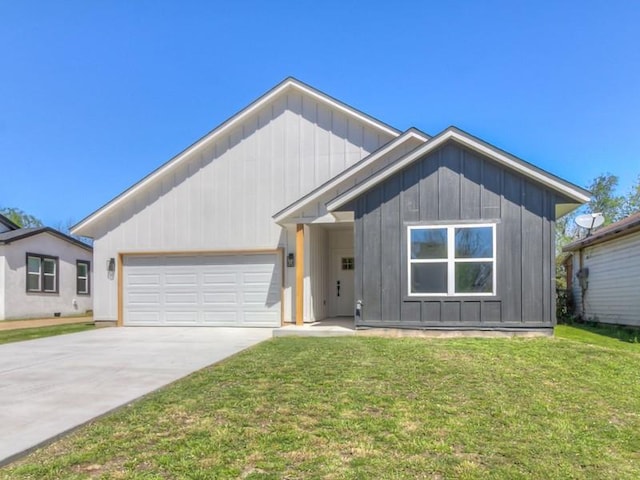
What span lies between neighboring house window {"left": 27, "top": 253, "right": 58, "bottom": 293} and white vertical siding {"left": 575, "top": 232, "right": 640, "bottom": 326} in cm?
2114

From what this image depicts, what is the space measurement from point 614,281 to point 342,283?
8028 millimetres

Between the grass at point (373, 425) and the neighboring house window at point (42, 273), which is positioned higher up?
the neighboring house window at point (42, 273)

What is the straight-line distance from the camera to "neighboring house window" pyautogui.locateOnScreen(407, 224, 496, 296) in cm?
912

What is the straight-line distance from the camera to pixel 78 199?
46.8m

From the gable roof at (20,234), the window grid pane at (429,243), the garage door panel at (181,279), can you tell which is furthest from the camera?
the gable roof at (20,234)

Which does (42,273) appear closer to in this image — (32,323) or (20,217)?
(32,323)

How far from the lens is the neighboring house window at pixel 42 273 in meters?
17.8

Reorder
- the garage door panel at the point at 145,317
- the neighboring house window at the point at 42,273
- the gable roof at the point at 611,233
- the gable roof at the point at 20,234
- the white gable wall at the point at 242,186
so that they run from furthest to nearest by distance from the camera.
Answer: the neighboring house window at the point at 42,273 < the gable roof at the point at 20,234 < the garage door panel at the point at 145,317 < the white gable wall at the point at 242,186 < the gable roof at the point at 611,233

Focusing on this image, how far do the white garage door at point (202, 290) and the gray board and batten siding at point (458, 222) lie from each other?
12.6 ft

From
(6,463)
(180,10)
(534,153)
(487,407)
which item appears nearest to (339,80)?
(180,10)

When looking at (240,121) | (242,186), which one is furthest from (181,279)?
(240,121)

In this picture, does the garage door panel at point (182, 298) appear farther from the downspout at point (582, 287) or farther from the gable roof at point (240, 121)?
the downspout at point (582, 287)

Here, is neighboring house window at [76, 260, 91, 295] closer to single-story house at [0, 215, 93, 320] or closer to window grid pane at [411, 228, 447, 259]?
single-story house at [0, 215, 93, 320]

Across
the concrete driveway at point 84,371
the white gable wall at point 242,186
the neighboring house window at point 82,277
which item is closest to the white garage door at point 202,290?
the white gable wall at point 242,186
